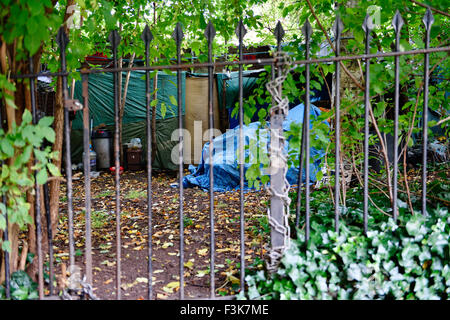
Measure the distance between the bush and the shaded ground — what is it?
64 centimetres

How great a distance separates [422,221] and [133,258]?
9.29ft

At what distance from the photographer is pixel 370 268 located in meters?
2.46

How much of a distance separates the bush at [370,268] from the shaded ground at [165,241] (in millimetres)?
636

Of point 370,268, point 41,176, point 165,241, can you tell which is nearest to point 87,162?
point 41,176

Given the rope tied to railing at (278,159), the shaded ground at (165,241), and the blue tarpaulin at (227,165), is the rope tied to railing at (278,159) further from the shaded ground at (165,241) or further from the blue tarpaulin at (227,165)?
the blue tarpaulin at (227,165)

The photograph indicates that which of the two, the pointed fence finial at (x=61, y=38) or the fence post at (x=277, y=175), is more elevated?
the pointed fence finial at (x=61, y=38)

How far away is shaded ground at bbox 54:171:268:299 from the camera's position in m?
3.20

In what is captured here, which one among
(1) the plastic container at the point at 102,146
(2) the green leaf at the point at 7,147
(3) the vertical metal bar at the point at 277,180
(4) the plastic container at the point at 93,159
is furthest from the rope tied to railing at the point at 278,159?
(1) the plastic container at the point at 102,146

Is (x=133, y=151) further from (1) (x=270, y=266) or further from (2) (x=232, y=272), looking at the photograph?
(1) (x=270, y=266)

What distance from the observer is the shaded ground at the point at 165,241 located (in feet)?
10.5

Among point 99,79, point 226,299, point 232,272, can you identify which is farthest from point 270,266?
point 99,79

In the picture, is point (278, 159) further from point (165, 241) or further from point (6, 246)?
point (165, 241)

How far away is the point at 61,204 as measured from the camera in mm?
7168

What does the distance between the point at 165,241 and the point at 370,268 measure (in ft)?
9.15
